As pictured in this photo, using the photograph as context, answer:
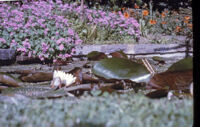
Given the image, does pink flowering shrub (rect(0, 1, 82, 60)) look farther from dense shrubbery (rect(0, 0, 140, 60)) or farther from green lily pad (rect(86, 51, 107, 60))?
green lily pad (rect(86, 51, 107, 60))

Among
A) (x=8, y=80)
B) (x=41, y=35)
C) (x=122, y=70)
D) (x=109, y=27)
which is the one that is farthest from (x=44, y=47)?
(x=122, y=70)

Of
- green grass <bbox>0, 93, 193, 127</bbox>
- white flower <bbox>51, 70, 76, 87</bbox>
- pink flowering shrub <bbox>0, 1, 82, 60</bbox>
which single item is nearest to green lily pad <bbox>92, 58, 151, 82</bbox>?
white flower <bbox>51, 70, 76, 87</bbox>

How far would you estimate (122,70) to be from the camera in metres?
1.24

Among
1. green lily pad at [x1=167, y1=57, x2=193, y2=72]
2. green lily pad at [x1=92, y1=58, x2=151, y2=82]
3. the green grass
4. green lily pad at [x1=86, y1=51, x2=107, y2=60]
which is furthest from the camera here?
green lily pad at [x1=86, y1=51, x2=107, y2=60]

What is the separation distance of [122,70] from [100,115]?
0.77m

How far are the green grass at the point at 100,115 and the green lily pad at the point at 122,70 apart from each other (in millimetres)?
614

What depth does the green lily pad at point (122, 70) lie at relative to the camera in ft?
→ 3.92

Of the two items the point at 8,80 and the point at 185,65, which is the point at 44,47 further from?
the point at 185,65

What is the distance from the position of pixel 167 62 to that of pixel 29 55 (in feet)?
5.14

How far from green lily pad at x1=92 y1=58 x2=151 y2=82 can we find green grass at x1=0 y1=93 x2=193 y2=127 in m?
0.61

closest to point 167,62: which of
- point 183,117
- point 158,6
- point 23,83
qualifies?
point 23,83

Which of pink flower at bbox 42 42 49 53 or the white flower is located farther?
pink flower at bbox 42 42 49 53

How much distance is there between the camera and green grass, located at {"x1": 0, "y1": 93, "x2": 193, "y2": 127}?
0.46 metres
